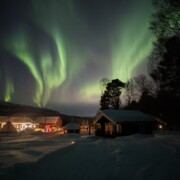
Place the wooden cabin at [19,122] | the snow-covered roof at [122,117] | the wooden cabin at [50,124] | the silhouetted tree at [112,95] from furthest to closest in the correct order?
the wooden cabin at [50,124], the wooden cabin at [19,122], the silhouetted tree at [112,95], the snow-covered roof at [122,117]

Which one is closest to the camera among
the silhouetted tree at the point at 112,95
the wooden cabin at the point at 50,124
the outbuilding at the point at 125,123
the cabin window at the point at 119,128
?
the outbuilding at the point at 125,123

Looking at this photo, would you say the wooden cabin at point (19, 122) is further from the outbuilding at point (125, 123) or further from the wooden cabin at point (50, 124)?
the outbuilding at point (125, 123)

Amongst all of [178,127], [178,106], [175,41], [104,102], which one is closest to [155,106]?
[178,106]

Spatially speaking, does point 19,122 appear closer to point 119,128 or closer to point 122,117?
point 119,128

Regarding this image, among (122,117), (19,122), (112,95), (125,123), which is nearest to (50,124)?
(19,122)

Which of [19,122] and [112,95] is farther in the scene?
[19,122]

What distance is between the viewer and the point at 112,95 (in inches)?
2240

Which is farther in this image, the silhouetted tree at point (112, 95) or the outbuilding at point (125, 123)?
the silhouetted tree at point (112, 95)

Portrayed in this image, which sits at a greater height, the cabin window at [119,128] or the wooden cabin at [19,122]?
the wooden cabin at [19,122]

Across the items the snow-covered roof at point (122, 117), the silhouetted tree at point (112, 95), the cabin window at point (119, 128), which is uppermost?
the silhouetted tree at point (112, 95)

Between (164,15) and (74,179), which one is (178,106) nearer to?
(164,15)

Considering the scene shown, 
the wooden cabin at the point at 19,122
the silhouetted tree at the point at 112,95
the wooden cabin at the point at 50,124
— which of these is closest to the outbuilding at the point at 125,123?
the silhouetted tree at the point at 112,95

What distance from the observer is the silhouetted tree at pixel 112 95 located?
56594 millimetres

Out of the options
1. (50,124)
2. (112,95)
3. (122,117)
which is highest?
Result: (112,95)
